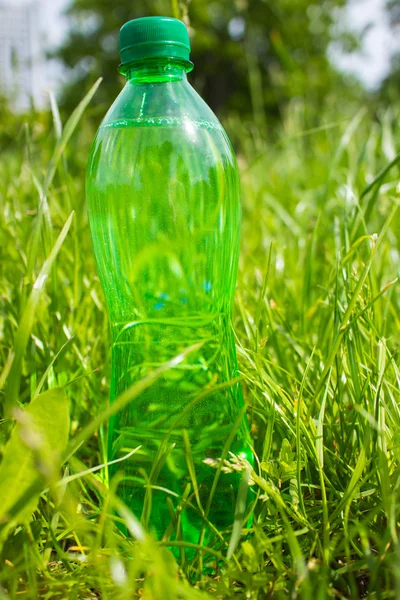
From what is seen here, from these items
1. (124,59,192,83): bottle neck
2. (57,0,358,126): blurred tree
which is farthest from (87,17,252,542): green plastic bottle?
(57,0,358,126): blurred tree

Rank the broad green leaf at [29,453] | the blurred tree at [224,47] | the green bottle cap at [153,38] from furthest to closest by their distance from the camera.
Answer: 1. the blurred tree at [224,47]
2. the green bottle cap at [153,38]
3. the broad green leaf at [29,453]

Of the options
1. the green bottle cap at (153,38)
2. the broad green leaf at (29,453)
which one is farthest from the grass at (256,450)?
the green bottle cap at (153,38)

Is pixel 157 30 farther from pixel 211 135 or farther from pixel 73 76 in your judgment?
pixel 73 76

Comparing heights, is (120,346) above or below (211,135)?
below

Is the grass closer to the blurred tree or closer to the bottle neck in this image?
the bottle neck

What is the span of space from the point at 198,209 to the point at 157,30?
251 millimetres

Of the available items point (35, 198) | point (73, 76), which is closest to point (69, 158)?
point (35, 198)

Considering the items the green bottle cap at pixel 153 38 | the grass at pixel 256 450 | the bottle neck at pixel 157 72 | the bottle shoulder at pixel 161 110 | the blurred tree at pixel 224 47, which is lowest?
the grass at pixel 256 450

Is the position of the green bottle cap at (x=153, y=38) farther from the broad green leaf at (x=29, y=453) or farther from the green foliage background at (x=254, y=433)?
the broad green leaf at (x=29, y=453)

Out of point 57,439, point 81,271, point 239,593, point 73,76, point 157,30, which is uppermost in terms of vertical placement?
point 73,76

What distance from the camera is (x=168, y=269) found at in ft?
2.82

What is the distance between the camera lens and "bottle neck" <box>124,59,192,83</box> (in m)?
0.80

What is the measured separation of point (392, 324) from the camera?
106 cm

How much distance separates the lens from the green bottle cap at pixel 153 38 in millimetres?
727
